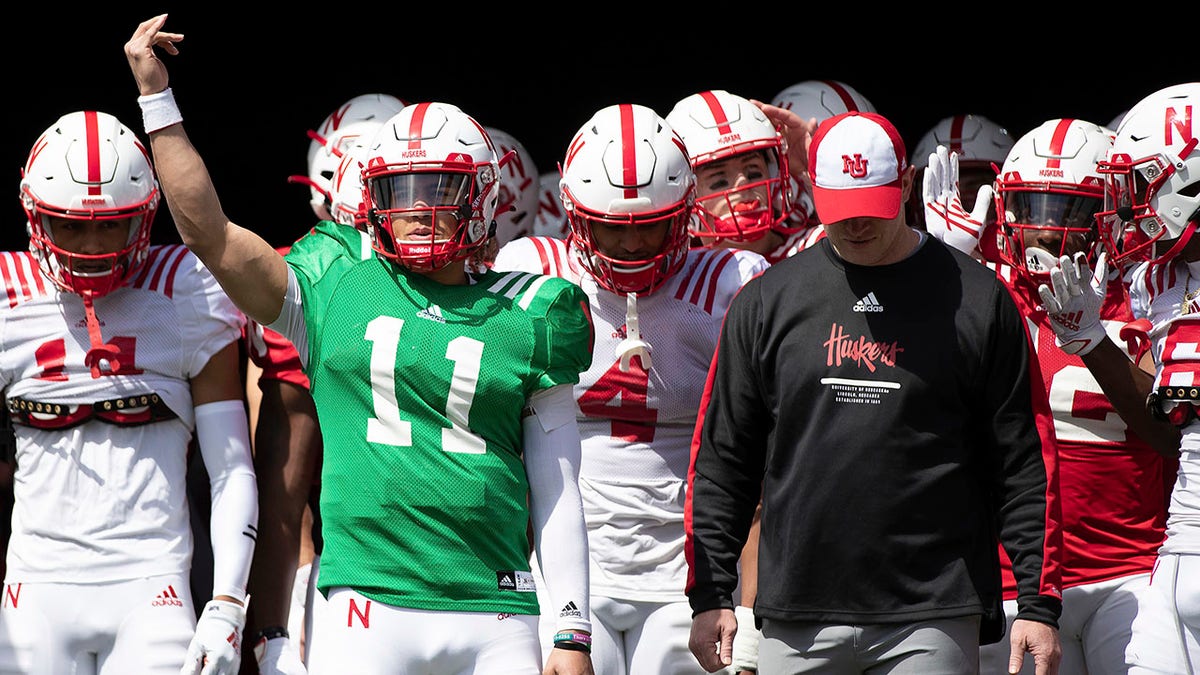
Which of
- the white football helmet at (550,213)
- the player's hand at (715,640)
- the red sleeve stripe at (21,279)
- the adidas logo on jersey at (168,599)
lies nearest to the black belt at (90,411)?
the red sleeve stripe at (21,279)

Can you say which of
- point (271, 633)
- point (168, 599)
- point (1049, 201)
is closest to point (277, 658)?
point (271, 633)

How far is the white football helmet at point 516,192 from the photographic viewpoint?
577 centimetres

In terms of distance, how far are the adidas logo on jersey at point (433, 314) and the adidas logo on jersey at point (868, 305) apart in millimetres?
788

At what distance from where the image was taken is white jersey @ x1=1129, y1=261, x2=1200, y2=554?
3.96 m

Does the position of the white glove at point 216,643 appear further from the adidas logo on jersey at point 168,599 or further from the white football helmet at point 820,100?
the white football helmet at point 820,100

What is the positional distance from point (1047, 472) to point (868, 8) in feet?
12.5

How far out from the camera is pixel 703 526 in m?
3.65

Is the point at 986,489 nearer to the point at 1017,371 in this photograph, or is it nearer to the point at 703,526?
the point at 1017,371

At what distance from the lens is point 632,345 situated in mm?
4219

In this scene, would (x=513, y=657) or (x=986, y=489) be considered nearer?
(x=513, y=657)

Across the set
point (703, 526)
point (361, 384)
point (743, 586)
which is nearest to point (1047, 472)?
point (703, 526)

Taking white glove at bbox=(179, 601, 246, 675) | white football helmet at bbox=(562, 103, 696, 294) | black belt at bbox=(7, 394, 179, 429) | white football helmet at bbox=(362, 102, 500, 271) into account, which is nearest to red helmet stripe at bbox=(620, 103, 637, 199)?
white football helmet at bbox=(562, 103, 696, 294)

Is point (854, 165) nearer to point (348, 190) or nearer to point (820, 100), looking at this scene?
point (348, 190)

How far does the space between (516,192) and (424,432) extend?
2642 millimetres
